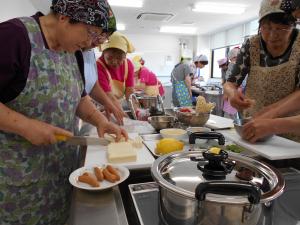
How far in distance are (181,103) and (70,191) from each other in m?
Answer: 3.94

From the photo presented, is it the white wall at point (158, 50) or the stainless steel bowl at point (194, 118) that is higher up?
the white wall at point (158, 50)

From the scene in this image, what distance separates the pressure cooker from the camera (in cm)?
45

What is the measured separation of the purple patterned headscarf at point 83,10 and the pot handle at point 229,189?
0.67m

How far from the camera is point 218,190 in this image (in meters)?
0.47

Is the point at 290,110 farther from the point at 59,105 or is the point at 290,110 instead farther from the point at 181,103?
the point at 181,103

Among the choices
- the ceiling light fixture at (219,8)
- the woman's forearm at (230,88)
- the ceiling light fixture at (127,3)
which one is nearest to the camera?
the woman's forearm at (230,88)

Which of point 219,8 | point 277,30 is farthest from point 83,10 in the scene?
point 219,8

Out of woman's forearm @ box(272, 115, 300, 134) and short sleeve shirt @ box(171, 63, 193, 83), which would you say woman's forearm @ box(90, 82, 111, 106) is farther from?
short sleeve shirt @ box(171, 63, 193, 83)

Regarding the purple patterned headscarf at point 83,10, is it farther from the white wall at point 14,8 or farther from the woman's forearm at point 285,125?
the white wall at point 14,8

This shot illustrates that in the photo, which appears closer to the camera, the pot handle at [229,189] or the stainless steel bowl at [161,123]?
the pot handle at [229,189]

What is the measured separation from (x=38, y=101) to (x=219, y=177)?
2.14ft

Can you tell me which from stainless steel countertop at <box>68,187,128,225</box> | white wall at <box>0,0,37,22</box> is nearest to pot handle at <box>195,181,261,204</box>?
stainless steel countertop at <box>68,187,128,225</box>

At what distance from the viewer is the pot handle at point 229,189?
0.44 metres

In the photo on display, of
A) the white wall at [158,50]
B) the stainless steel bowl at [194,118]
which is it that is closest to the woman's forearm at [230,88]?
the stainless steel bowl at [194,118]
